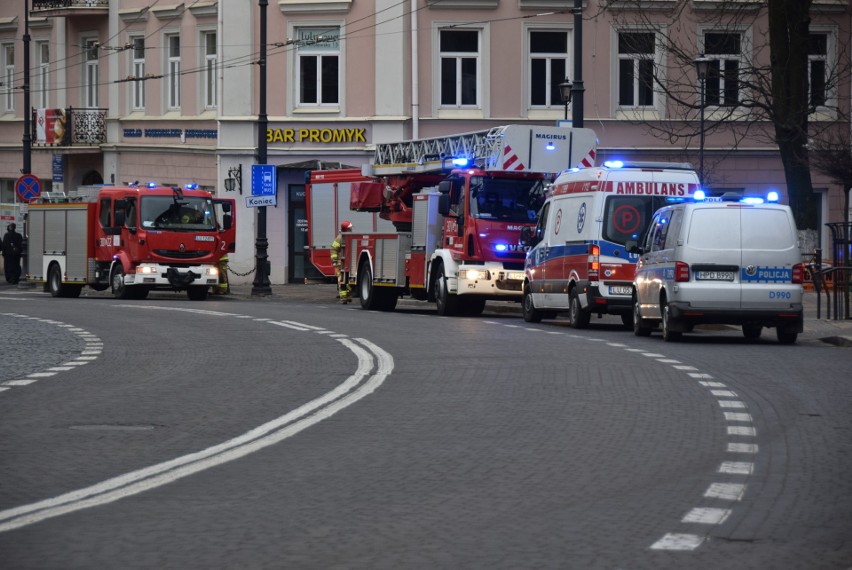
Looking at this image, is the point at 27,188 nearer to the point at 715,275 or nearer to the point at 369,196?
the point at 369,196

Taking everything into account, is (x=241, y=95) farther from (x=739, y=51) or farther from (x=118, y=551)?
(x=118, y=551)

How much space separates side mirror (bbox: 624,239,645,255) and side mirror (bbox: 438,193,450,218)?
202 inches

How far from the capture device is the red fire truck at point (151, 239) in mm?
39469

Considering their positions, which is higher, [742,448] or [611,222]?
[611,222]

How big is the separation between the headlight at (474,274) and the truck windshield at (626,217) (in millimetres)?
4471

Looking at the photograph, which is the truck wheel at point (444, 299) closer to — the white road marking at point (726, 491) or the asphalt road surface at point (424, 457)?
the asphalt road surface at point (424, 457)

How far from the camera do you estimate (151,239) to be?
39406mm

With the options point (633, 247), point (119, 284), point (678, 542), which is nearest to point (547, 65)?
point (119, 284)

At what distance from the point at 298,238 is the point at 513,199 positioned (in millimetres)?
18715

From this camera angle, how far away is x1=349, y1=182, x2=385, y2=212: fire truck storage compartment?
113ft

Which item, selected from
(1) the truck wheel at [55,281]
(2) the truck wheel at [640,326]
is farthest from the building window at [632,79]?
(2) the truck wheel at [640,326]

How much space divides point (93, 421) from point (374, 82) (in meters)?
33.9

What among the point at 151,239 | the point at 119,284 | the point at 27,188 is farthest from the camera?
the point at 27,188

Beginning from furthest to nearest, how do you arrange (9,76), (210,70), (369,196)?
(9,76)
(210,70)
(369,196)
